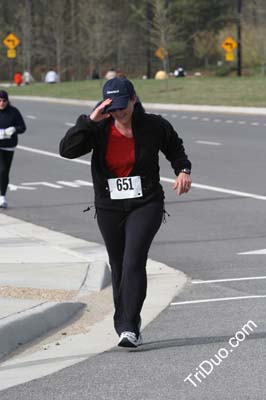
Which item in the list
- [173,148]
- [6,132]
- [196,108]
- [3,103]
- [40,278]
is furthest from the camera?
[196,108]

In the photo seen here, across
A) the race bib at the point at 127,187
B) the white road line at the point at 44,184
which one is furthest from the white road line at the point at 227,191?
the race bib at the point at 127,187

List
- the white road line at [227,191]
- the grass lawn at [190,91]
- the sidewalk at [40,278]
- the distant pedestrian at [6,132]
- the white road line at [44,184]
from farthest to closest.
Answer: the grass lawn at [190,91] < the white road line at [44,184] < the white road line at [227,191] < the distant pedestrian at [6,132] < the sidewalk at [40,278]

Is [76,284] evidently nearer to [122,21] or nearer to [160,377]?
[160,377]

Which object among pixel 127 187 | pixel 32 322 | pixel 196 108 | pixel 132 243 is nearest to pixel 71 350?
pixel 32 322

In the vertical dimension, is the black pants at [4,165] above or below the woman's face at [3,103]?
below

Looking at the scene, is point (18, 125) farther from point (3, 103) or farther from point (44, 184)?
point (44, 184)

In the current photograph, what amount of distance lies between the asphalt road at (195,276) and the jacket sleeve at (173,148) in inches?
49.8

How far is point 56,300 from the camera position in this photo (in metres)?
9.22

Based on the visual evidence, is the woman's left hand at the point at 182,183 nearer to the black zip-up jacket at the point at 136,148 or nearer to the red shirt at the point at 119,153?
the black zip-up jacket at the point at 136,148

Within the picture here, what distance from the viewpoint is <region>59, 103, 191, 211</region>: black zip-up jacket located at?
7.56m

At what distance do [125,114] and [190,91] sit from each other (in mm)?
48814

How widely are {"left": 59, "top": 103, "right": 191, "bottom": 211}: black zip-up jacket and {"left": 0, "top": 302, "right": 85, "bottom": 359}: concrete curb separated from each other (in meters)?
1.09

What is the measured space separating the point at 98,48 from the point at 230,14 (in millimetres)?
19214

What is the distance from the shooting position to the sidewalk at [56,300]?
7.59 m
